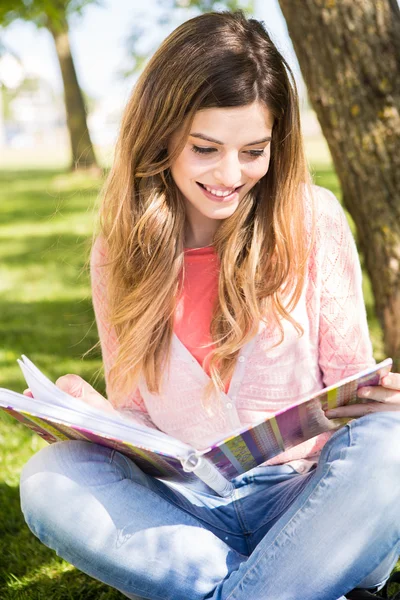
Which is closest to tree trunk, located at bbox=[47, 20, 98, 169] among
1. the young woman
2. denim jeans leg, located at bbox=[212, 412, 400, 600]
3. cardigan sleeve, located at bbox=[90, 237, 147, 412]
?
cardigan sleeve, located at bbox=[90, 237, 147, 412]

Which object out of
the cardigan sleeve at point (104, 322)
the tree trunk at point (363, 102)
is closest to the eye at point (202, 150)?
the cardigan sleeve at point (104, 322)

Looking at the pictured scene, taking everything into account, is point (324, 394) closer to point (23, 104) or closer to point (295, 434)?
point (295, 434)

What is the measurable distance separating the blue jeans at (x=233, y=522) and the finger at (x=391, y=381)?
0.06 meters

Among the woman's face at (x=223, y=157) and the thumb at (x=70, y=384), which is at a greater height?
the woman's face at (x=223, y=157)

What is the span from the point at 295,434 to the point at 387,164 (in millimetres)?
1758

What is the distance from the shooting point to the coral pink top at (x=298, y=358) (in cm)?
214

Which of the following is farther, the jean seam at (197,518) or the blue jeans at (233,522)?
the jean seam at (197,518)

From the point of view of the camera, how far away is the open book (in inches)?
65.8

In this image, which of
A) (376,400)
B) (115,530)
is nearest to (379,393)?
(376,400)

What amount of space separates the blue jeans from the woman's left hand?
6 cm

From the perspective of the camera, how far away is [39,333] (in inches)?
199

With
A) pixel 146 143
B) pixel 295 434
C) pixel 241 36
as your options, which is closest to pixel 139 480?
pixel 295 434

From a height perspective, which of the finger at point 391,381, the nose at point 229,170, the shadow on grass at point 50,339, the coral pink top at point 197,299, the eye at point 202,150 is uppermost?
the eye at point 202,150

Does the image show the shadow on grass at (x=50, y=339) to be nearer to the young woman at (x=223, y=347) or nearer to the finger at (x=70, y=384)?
the young woman at (x=223, y=347)
